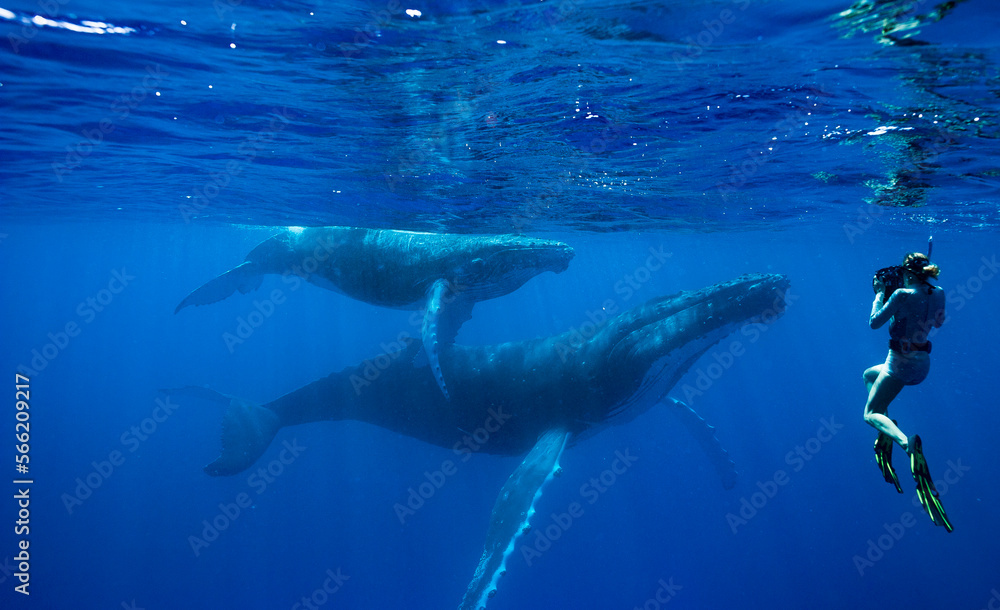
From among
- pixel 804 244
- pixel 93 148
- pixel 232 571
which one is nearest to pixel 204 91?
pixel 93 148

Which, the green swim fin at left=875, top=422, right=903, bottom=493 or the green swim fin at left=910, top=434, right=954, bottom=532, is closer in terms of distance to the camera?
the green swim fin at left=910, top=434, right=954, bottom=532

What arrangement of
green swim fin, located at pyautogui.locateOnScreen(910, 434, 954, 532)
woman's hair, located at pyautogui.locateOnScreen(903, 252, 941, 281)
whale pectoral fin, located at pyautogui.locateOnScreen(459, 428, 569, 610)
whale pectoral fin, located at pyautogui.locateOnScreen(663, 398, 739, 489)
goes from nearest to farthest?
green swim fin, located at pyautogui.locateOnScreen(910, 434, 954, 532)
woman's hair, located at pyautogui.locateOnScreen(903, 252, 941, 281)
whale pectoral fin, located at pyautogui.locateOnScreen(459, 428, 569, 610)
whale pectoral fin, located at pyautogui.locateOnScreen(663, 398, 739, 489)

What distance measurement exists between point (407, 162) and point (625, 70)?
7.37 metres

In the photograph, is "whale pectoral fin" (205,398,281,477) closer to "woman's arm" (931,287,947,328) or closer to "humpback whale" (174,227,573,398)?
"humpback whale" (174,227,573,398)

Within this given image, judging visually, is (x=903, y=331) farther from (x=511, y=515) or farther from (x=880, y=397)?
(x=511, y=515)

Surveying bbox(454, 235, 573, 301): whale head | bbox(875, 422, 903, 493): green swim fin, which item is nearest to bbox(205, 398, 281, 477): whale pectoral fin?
bbox(454, 235, 573, 301): whale head

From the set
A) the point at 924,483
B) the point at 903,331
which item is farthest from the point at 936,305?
the point at 924,483

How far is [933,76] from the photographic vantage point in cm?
901

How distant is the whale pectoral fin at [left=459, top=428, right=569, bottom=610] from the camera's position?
7.16m

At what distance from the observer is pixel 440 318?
442 inches

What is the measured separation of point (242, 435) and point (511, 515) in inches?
275

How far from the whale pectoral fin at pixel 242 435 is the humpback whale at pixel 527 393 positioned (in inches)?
0.9

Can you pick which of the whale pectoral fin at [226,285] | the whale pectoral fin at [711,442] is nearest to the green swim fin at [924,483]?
the whale pectoral fin at [711,442]

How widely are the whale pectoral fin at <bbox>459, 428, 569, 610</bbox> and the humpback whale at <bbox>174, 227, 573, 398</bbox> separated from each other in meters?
2.51
